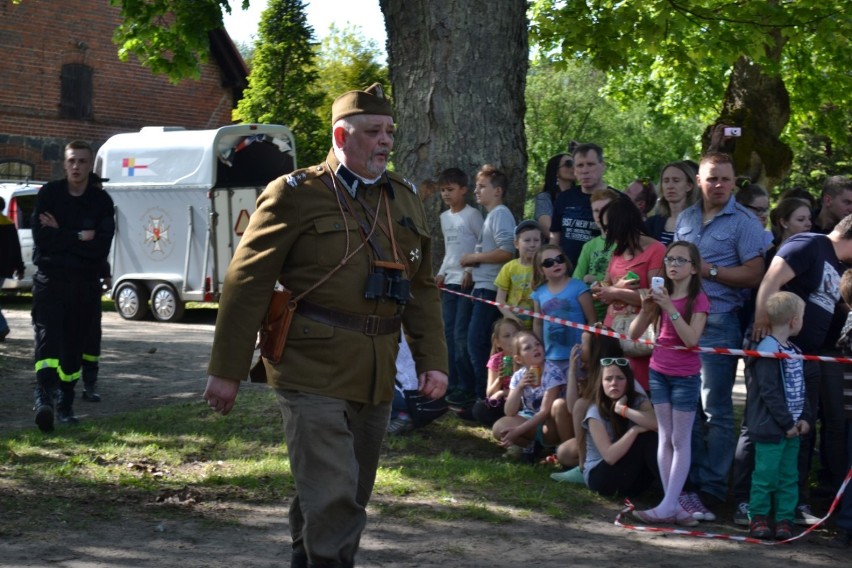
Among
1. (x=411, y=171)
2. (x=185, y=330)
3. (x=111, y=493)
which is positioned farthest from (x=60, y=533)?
(x=185, y=330)

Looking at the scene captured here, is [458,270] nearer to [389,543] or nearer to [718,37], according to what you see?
[389,543]

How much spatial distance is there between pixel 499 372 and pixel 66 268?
3601mm

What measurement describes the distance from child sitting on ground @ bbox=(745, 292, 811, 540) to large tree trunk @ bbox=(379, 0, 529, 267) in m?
3.90

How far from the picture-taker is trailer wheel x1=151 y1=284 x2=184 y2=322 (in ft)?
68.2

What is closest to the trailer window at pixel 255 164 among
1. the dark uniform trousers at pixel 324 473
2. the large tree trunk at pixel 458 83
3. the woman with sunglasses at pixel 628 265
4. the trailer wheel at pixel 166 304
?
the trailer wheel at pixel 166 304

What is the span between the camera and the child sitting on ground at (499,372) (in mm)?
9227

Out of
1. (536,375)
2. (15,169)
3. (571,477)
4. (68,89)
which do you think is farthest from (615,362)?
(68,89)

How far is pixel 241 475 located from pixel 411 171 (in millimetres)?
3590

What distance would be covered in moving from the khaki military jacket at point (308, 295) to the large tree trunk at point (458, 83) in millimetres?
5325

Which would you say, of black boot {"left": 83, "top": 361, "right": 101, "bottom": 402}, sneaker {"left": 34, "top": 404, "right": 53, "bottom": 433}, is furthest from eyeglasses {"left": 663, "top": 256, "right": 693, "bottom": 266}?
black boot {"left": 83, "top": 361, "right": 101, "bottom": 402}

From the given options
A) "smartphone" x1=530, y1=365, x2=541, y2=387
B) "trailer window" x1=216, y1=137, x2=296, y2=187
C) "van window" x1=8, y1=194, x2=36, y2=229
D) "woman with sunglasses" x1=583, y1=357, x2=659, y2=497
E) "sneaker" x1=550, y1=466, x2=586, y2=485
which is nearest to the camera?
"woman with sunglasses" x1=583, y1=357, x2=659, y2=497

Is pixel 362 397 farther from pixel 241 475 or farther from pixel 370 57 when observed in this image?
pixel 370 57

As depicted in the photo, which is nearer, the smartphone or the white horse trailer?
the smartphone

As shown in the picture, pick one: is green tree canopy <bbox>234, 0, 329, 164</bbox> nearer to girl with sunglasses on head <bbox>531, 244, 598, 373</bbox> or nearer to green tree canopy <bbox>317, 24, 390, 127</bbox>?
green tree canopy <bbox>317, 24, 390, 127</bbox>
